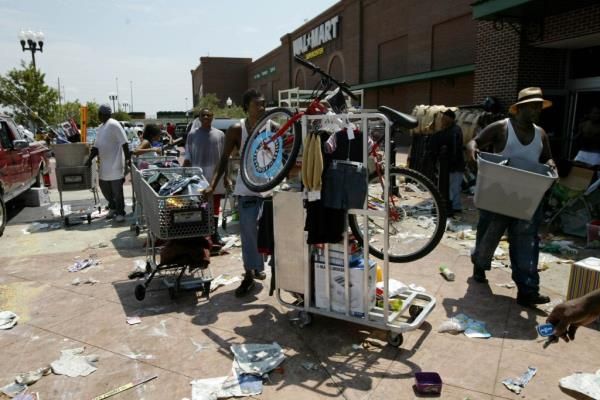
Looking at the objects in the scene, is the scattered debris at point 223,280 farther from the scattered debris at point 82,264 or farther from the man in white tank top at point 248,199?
the scattered debris at point 82,264

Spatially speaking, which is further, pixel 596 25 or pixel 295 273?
pixel 596 25

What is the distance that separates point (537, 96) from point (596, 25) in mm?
5797

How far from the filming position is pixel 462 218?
323 inches

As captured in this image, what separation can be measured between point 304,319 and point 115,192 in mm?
5483

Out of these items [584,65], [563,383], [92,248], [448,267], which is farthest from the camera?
[584,65]

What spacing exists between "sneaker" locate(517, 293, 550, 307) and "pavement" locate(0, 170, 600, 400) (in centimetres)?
7

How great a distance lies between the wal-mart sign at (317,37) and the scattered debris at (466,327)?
104 ft

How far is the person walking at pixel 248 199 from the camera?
4625mm

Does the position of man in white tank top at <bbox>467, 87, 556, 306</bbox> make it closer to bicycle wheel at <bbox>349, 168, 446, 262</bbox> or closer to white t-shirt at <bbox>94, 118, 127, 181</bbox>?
bicycle wheel at <bbox>349, 168, 446, 262</bbox>

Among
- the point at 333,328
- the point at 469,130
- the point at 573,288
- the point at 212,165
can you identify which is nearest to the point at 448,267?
the point at 573,288

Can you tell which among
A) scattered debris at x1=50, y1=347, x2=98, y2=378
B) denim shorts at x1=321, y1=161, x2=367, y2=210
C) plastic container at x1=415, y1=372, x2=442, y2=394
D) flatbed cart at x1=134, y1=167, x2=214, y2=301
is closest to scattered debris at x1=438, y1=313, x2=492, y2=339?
plastic container at x1=415, y1=372, x2=442, y2=394

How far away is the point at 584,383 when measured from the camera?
9.91 ft

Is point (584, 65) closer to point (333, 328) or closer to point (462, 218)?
point (462, 218)

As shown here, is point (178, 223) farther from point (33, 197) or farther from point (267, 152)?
point (33, 197)
